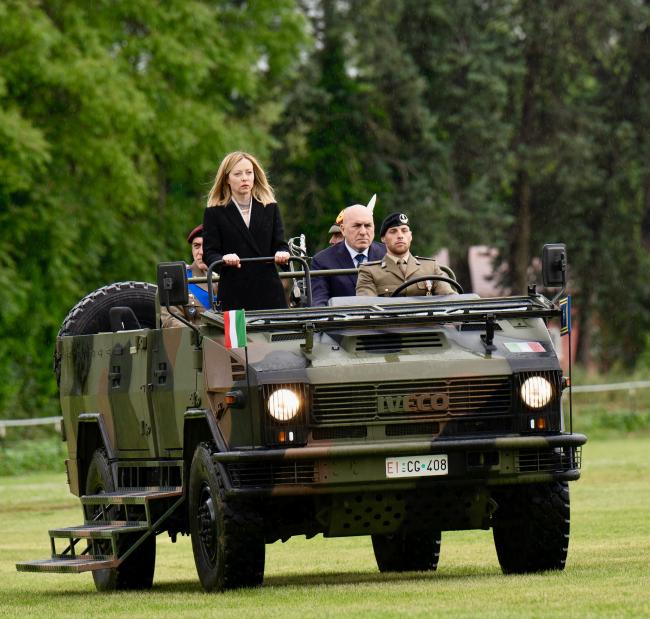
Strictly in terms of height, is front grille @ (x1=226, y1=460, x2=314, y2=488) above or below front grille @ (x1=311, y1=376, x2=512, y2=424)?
below

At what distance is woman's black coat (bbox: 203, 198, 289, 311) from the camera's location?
42.3ft

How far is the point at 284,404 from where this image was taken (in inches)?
444

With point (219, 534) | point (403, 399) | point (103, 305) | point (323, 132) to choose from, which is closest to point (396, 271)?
point (403, 399)

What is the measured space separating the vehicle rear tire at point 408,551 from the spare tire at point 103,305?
2512 mm

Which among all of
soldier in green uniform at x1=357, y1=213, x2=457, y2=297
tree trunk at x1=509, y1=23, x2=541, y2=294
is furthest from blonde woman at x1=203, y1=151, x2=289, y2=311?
tree trunk at x1=509, y1=23, x2=541, y2=294

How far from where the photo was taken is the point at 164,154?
42.0 m

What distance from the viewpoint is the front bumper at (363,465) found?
11.2 m

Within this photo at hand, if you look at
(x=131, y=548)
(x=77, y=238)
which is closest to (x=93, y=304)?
(x=131, y=548)

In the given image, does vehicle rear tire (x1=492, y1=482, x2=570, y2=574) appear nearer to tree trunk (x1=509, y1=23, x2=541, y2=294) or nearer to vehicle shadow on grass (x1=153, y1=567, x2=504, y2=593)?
vehicle shadow on grass (x1=153, y1=567, x2=504, y2=593)

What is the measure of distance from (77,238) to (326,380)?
98.4ft

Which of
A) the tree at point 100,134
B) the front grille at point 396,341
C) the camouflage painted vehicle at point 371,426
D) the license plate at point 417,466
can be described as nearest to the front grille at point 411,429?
the camouflage painted vehicle at point 371,426

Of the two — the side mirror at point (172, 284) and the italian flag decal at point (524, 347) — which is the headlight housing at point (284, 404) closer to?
the side mirror at point (172, 284)

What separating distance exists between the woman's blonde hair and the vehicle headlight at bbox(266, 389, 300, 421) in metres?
2.30

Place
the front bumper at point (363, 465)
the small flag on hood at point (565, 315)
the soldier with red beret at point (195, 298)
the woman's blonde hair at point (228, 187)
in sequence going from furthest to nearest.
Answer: the woman's blonde hair at point (228, 187)
the soldier with red beret at point (195, 298)
the small flag on hood at point (565, 315)
the front bumper at point (363, 465)
